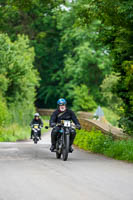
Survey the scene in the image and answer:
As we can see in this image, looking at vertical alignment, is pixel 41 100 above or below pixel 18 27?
below

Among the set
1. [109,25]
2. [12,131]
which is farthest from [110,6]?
[12,131]

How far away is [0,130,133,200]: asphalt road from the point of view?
8156mm

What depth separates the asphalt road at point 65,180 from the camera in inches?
321

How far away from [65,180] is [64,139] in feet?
13.5

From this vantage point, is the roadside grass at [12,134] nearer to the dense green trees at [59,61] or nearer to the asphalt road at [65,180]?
the dense green trees at [59,61]

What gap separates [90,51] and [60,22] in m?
6.88

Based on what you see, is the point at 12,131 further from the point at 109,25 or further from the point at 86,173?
the point at 86,173

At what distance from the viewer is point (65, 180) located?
31.9 ft

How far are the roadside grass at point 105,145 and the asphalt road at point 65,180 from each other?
71 centimetres

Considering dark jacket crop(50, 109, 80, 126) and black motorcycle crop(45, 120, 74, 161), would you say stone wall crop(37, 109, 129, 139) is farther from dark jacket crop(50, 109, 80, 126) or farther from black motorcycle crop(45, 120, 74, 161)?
black motorcycle crop(45, 120, 74, 161)

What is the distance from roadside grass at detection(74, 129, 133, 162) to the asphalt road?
2.34ft

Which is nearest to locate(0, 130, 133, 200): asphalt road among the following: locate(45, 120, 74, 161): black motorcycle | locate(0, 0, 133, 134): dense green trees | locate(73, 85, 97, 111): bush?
locate(45, 120, 74, 161): black motorcycle

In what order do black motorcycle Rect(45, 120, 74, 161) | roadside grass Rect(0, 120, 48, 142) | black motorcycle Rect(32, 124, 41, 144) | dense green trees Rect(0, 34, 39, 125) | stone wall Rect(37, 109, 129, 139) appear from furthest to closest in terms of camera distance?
dense green trees Rect(0, 34, 39, 125) < roadside grass Rect(0, 120, 48, 142) < black motorcycle Rect(32, 124, 41, 144) < stone wall Rect(37, 109, 129, 139) < black motorcycle Rect(45, 120, 74, 161)

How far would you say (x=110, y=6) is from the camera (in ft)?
53.2
